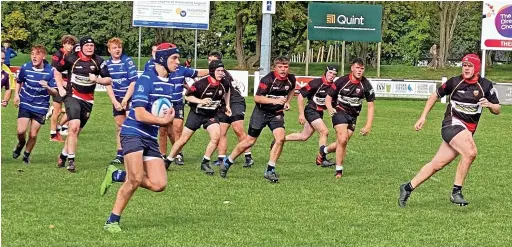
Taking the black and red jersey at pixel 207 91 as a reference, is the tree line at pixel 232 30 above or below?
above

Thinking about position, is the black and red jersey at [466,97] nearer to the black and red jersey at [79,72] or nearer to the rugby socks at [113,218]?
the rugby socks at [113,218]

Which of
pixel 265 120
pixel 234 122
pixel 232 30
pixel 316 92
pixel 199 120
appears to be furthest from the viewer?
pixel 232 30

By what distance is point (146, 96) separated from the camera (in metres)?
9.14

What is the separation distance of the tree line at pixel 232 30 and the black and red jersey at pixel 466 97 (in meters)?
41.1

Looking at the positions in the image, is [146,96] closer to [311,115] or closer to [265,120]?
[265,120]

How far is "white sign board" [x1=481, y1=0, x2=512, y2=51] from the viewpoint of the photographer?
118ft

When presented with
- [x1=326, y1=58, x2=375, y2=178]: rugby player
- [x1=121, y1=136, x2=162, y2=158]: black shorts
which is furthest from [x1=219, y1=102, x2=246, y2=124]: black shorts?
[x1=121, y1=136, x2=162, y2=158]: black shorts

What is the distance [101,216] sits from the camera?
32.8 ft

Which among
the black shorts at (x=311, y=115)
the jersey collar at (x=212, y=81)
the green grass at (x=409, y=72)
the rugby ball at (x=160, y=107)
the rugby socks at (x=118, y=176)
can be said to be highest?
the jersey collar at (x=212, y=81)

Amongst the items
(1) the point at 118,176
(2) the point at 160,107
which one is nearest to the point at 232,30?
(1) the point at 118,176

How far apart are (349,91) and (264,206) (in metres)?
3.64

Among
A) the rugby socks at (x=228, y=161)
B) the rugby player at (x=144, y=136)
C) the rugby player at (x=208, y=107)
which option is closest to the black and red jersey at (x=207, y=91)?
the rugby player at (x=208, y=107)

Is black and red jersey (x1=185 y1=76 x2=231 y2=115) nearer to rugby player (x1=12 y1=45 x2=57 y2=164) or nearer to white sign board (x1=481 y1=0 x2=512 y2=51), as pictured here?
rugby player (x1=12 y1=45 x2=57 y2=164)

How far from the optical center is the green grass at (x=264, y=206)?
898 centimetres
